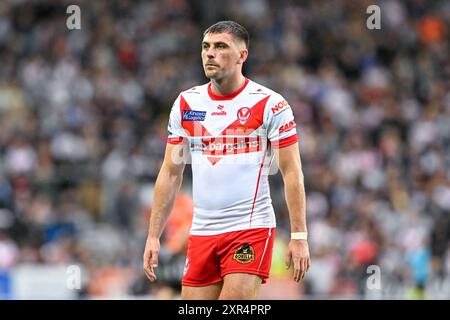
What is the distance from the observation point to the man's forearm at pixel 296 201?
24.3ft

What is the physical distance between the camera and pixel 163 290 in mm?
10719

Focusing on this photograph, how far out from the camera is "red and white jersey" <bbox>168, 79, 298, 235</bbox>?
754cm

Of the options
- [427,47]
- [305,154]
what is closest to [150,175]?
[305,154]

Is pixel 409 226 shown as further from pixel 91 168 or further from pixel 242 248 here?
pixel 242 248

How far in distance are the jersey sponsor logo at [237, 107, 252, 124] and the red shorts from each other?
30.1 inches

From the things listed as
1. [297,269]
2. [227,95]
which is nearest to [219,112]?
[227,95]

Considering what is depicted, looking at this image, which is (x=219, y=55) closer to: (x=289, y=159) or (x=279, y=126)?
(x=279, y=126)

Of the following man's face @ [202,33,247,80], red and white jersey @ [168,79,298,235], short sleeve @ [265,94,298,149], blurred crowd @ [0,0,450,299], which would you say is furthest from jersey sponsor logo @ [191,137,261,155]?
blurred crowd @ [0,0,450,299]

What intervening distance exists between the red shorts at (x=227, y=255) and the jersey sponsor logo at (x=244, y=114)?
2.51ft

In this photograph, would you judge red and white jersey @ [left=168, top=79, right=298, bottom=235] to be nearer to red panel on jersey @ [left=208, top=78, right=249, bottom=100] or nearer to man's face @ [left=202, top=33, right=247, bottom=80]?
red panel on jersey @ [left=208, top=78, right=249, bottom=100]

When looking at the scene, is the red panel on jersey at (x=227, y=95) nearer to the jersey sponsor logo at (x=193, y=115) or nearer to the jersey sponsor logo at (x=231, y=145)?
the jersey sponsor logo at (x=193, y=115)
